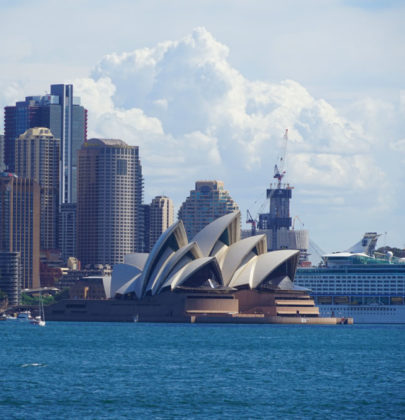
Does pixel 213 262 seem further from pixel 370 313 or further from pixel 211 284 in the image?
pixel 370 313

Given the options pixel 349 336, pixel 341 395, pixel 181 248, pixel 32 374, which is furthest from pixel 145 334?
pixel 341 395

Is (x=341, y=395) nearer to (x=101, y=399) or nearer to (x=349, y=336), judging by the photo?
(x=101, y=399)

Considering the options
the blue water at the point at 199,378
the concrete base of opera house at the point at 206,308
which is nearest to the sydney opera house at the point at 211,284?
the concrete base of opera house at the point at 206,308

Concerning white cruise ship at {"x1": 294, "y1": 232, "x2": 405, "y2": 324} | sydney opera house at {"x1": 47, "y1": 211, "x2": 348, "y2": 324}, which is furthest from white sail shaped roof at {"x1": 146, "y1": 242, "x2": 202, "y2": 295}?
white cruise ship at {"x1": 294, "y1": 232, "x2": 405, "y2": 324}

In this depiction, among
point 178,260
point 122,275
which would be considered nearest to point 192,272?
point 178,260

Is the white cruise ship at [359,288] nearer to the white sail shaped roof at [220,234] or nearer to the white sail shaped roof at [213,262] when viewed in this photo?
the white sail shaped roof at [213,262]

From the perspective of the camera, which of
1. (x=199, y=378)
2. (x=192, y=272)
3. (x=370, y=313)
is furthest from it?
(x=370, y=313)

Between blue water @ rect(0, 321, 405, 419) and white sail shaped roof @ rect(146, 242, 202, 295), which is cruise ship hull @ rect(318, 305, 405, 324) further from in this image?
blue water @ rect(0, 321, 405, 419)
